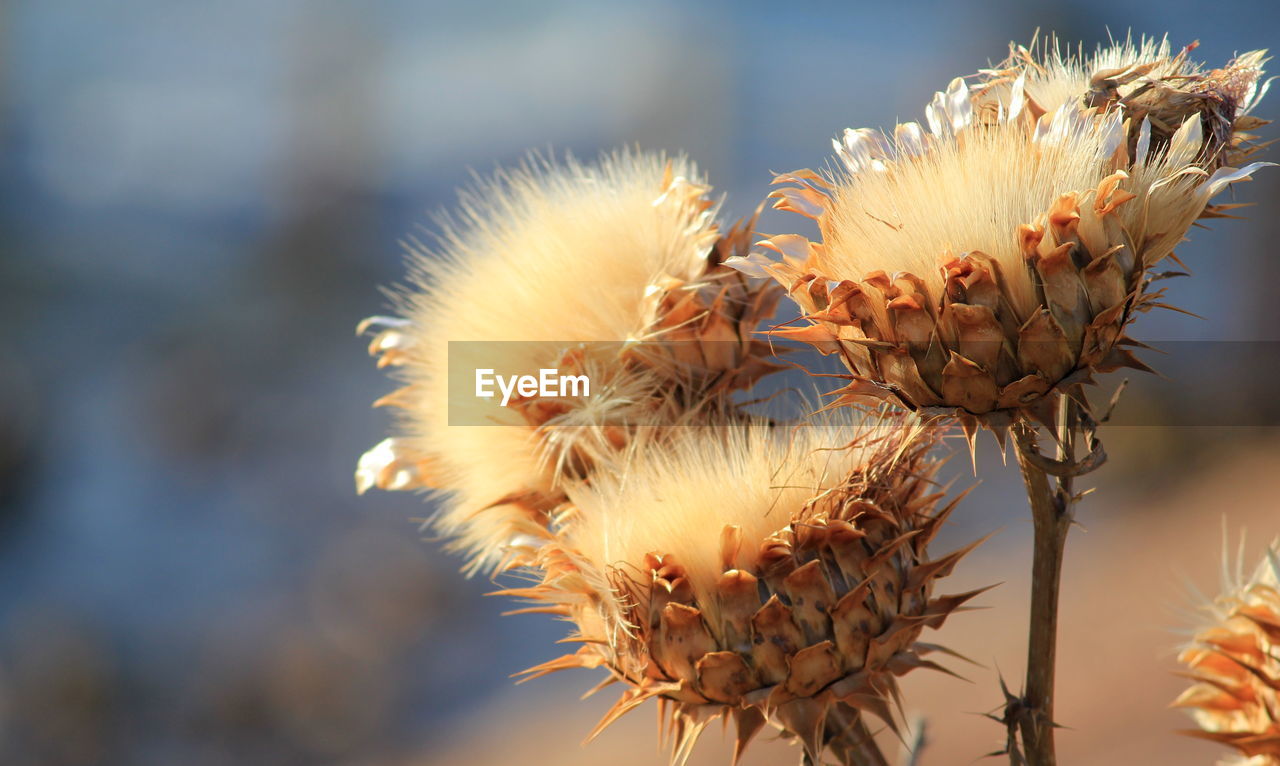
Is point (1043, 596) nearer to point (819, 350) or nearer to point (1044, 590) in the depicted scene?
point (1044, 590)

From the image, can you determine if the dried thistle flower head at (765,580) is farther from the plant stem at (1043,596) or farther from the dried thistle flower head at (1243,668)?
the dried thistle flower head at (1243,668)

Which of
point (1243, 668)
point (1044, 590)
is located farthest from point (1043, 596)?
point (1243, 668)

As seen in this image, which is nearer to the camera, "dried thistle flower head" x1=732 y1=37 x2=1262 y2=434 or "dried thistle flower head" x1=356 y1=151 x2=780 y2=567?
"dried thistle flower head" x1=732 y1=37 x2=1262 y2=434

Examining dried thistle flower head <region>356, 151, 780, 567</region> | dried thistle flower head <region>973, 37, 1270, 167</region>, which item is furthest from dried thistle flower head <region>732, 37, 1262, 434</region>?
dried thistle flower head <region>356, 151, 780, 567</region>

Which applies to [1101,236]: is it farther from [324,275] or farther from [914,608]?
[324,275]

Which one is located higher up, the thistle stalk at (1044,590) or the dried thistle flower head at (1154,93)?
the dried thistle flower head at (1154,93)

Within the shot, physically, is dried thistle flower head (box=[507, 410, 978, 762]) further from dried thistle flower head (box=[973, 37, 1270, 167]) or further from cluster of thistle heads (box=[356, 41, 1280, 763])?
dried thistle flower head (box=[973, 37, 1270, 167])

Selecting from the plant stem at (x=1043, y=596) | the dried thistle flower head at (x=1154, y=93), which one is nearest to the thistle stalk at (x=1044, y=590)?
the plant stem at (x=1043, y=596)
